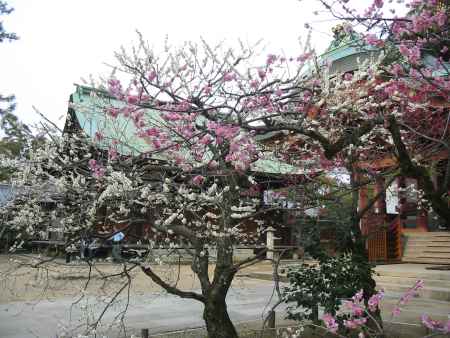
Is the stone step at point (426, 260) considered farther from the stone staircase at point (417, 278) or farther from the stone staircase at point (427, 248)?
the stone staircase at point (417, 278)

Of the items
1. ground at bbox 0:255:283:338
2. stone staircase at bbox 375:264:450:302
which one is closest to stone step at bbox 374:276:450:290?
stone staircase at bbox 375:264:450:302

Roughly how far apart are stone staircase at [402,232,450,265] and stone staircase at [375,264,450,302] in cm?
129

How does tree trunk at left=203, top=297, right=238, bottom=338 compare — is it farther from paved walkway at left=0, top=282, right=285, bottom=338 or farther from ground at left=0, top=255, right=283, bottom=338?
paved walkway at left=0, top=282, right=285, bottom=338

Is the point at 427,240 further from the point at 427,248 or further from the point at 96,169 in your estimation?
the point at 96,169

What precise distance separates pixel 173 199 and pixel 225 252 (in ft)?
3.10

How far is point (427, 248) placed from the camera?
14.2 meters

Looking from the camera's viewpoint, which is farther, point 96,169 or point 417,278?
point 417,278

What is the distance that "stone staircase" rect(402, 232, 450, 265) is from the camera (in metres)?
13.5

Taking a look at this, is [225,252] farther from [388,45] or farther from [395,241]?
[395,241]

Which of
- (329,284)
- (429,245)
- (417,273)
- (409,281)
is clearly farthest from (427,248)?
(329,284)

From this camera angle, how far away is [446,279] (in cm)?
1052

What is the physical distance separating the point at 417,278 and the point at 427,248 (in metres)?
3.79

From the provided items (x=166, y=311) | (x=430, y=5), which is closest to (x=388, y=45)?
(x=430, y=5)

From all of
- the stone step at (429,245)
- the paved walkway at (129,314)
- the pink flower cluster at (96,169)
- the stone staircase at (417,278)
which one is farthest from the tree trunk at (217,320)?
the stone step at (429,245)
